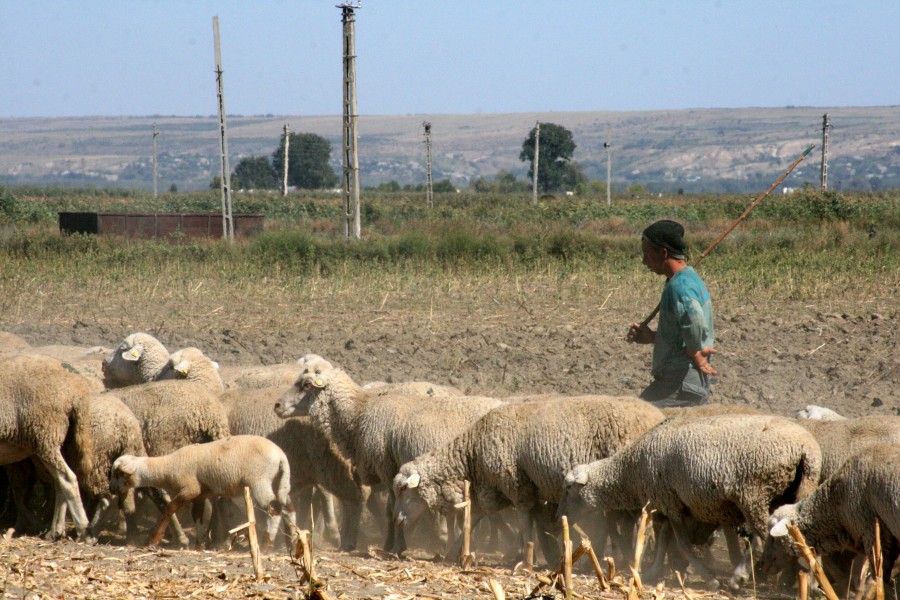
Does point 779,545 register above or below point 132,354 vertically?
below

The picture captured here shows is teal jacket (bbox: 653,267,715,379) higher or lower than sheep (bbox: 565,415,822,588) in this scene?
higher

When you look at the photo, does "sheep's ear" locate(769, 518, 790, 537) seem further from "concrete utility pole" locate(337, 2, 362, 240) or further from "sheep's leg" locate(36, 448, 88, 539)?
"concrete utility pole" locate(337, 2, 362, 240)

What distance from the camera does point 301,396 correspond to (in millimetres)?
8414

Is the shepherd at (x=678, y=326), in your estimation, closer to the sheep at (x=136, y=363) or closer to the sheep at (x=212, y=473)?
the sheep at (x=212, y=473)

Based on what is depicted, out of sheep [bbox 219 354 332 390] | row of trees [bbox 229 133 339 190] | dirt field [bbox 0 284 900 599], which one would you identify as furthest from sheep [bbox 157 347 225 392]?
row of trees [bbox 229 133 339 190]

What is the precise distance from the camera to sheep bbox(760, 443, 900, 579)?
219 inches

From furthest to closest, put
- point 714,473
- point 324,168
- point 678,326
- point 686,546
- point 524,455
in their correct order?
point 324,168
point 678,326
point 524,455
point 686,546
point 714,473

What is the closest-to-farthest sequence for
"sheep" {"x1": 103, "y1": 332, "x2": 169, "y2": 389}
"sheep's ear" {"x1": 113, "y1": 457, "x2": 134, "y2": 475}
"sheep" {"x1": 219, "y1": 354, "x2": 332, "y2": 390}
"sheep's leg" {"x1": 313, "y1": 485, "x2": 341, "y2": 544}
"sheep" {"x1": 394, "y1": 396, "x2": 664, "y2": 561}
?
1. "sheep" {"x1": 394, "y1": 396, "x2": 664, "y2": 561}
2. "sheep's ear" {"x1": 113, "y1": 457, "x2": 134, "y2": 475}
3. "sheep's leg" {"x1": 313, "y1": 485, "x2": 341, "y2": 544}
4. "sheep" {"x1": 103, "y1": 332, "x2": 169, "y2": 389}
5. "sheep" {"x1": 219, "y1": 354, "x2": 332, "y2": 390}

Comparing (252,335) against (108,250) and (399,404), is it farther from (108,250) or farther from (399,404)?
(108,250)

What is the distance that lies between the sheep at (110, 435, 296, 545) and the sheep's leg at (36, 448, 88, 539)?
0.28 meters

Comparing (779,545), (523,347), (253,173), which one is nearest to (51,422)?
(779,545)

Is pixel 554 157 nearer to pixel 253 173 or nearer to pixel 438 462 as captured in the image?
pixel 253 173

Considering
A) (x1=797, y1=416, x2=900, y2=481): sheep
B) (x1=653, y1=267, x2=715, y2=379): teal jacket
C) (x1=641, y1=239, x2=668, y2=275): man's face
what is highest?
(x1=641, y1=239, x2=668, y2=275): man's face

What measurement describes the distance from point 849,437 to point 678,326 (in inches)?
64.9
